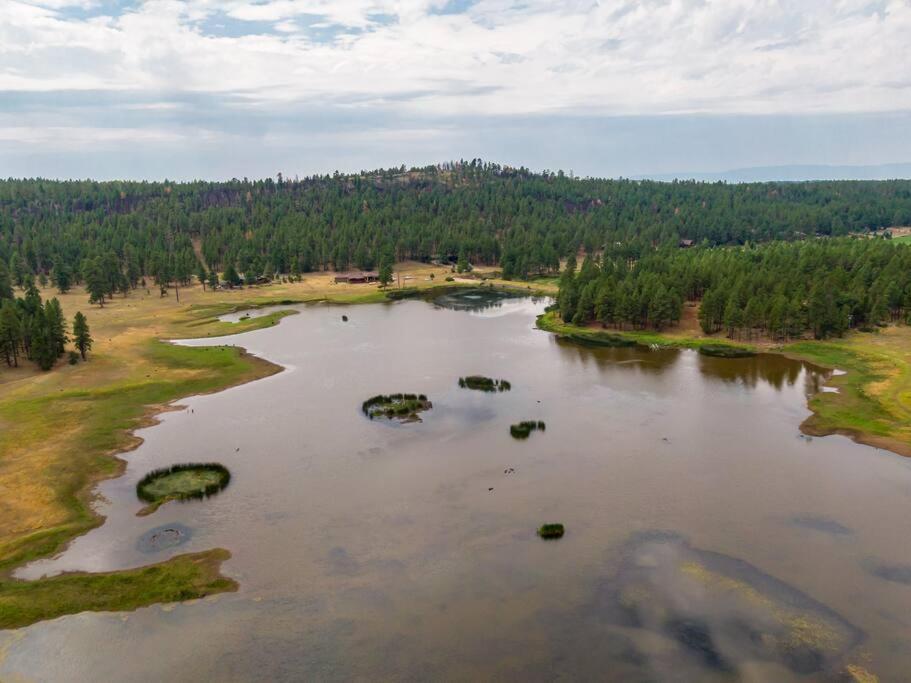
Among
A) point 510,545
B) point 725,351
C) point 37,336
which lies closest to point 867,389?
point 725,351

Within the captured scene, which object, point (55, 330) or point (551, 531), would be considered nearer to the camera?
point (551, 531)

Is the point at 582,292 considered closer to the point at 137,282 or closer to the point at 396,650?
the point at 396,650

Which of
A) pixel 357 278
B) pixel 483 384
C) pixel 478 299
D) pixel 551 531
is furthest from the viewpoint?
pixel 357 278

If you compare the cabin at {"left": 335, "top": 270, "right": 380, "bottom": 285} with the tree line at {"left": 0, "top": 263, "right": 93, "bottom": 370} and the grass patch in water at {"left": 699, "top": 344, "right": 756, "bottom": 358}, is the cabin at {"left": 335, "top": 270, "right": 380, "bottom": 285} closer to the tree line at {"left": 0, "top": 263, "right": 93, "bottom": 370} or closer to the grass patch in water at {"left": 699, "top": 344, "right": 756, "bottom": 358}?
the tree line at {"left": 0, "top": 263, "right": 93, "bottom": 370}

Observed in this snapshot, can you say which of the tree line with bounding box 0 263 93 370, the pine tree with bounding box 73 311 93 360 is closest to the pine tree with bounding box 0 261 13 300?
the tree line with bounding box 0 263 93 370

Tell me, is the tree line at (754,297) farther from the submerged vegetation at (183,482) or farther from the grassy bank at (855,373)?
the submerged vegetation at (183,482)

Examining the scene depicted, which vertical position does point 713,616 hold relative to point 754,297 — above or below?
below

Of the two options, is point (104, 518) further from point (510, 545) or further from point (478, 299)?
point (478, 299)
